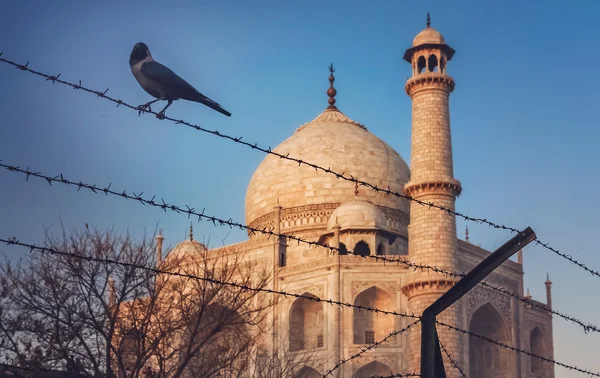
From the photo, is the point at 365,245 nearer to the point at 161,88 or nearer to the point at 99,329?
the point at 99,329

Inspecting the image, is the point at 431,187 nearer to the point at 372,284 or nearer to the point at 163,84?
the point at 372,284

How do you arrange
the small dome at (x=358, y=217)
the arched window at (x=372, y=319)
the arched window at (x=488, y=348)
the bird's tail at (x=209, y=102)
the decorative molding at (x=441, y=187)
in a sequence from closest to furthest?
the bird's tail at (x=209, y=102)
the decorative molding at (x=441, y=187)
the arched window at (x=372, y=319)
the arched window at (x=488, y=348)
the small dome at (x=358, y=217)

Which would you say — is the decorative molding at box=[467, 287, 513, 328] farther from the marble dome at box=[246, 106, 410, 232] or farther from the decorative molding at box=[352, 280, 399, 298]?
the marble dome at box=[246, 106, 410, 232]

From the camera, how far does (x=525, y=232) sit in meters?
7.75

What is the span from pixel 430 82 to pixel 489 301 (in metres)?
6.63

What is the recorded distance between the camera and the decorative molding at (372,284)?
90.0ft

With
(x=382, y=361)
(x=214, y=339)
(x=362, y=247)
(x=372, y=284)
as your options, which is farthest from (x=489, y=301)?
(x=214, y=339)

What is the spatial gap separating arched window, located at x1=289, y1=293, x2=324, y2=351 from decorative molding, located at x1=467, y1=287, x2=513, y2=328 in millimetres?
4087

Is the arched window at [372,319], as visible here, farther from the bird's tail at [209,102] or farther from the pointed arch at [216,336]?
the bird's tail at [209,102]

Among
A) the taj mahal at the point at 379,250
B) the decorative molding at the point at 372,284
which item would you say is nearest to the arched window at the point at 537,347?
the taj mahal at the point at 379,250

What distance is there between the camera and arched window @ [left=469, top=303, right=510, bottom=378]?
2917 centimetres

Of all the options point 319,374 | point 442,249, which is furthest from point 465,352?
point 319,374

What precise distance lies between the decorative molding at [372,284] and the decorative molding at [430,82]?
5.19 meters

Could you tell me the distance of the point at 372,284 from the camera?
90.4ft
